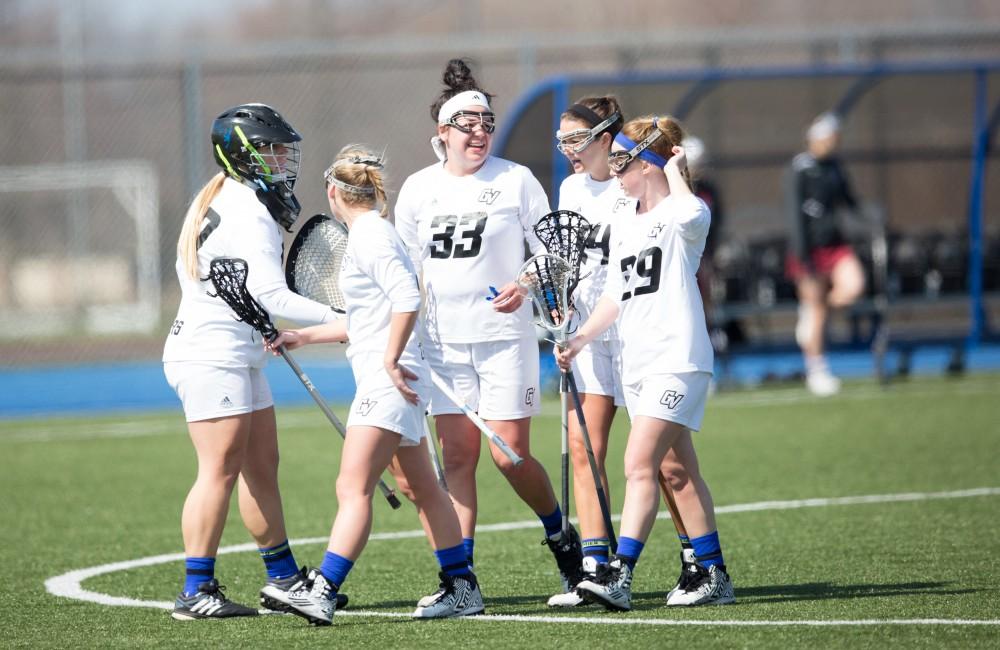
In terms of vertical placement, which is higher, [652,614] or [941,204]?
[941,204]

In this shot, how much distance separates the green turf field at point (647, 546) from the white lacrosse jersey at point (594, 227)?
1.19 metres

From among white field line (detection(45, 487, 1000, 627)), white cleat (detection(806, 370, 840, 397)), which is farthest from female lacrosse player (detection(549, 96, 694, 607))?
white cleat (detection(806, 370, 840, 397))

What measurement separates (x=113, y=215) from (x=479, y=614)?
2340 cm

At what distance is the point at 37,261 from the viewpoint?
25500mm

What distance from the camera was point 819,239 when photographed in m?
13.3

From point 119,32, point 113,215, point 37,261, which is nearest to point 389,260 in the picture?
point 37,261

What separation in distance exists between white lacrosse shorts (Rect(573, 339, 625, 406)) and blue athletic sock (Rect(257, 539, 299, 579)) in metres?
1.34

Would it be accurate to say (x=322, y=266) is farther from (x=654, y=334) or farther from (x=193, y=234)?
(x=654, y=334)

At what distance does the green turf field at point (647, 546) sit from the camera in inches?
208

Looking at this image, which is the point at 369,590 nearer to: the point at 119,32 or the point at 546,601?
the point at 546,601

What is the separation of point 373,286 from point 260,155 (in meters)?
0.73

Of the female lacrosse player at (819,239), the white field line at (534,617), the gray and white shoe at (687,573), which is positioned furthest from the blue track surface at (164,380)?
the gray and white shoe at (687,573)

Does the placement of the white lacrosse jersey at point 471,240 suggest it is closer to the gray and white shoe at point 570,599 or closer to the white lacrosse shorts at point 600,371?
the white lacrosse shorts at point 600,371

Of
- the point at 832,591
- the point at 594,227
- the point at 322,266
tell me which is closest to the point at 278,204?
the point at 322,266
